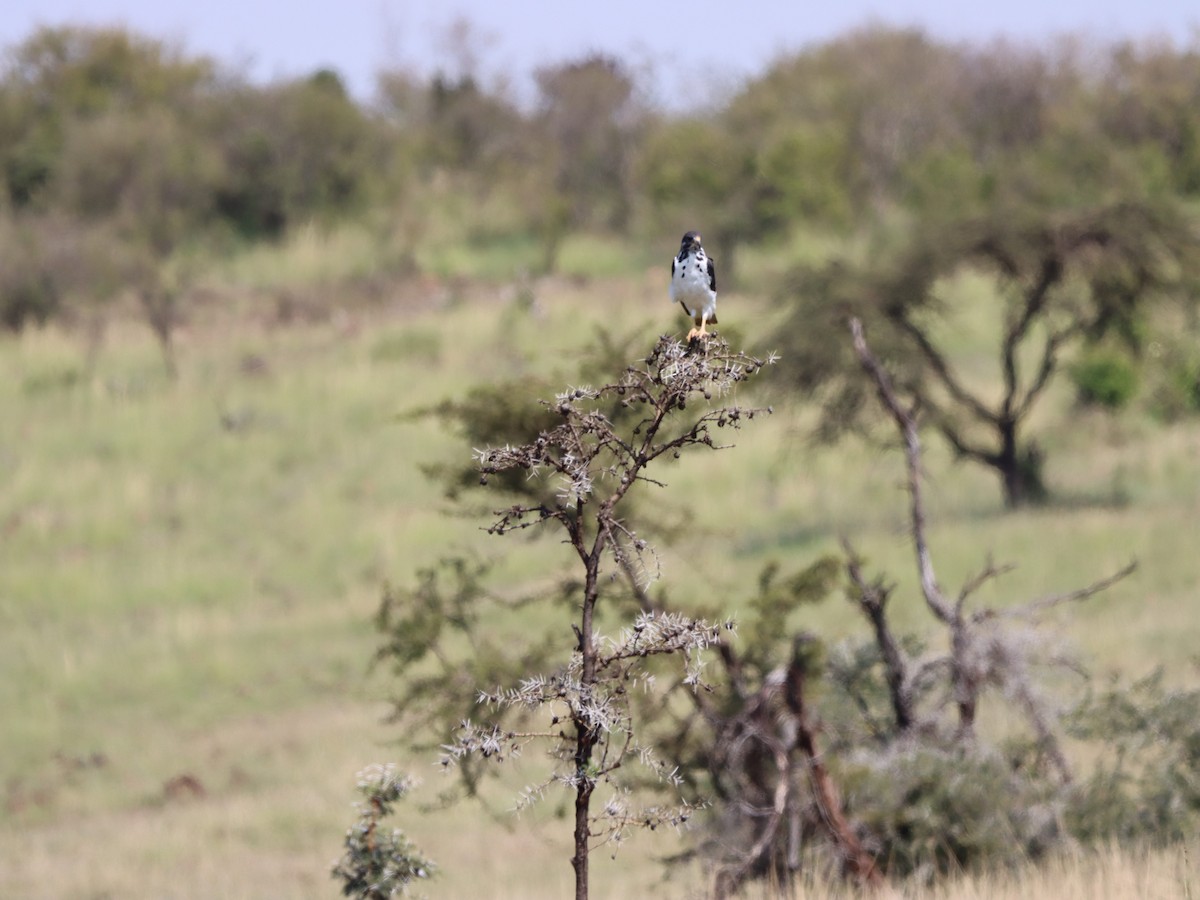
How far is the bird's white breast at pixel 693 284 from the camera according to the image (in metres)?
7.23

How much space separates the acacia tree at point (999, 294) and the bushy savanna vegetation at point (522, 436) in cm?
7

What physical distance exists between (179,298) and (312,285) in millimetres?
3807

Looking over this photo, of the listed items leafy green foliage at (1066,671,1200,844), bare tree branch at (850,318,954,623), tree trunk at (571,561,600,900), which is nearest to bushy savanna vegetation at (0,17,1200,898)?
leafy green foliage at (1066,671,1200,844)

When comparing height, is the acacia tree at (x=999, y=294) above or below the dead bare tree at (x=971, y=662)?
above

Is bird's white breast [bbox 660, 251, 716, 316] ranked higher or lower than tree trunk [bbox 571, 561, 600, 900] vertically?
higher

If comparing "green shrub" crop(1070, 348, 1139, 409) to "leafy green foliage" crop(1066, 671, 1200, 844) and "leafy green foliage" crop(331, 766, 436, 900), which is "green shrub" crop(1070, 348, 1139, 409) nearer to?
"leafy green foliage" crop(1066, 671, 1200, 844)

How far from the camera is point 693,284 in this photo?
7.23m

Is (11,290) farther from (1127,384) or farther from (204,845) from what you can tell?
(204,845)

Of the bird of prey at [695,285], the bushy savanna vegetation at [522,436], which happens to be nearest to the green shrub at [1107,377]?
the bushy savanna vegetation at [522,436]

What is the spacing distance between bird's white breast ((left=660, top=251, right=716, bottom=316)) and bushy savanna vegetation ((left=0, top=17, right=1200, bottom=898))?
291mm

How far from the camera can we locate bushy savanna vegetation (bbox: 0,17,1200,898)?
1240 centimetres

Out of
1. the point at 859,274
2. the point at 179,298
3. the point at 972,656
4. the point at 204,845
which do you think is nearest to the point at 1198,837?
the point at 972,656

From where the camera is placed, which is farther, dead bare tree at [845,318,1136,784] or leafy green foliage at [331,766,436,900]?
dead bare tree at [845,318,1136,784]

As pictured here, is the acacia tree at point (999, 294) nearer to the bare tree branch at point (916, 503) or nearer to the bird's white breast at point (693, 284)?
the bare tree branch at point (916, 503)
